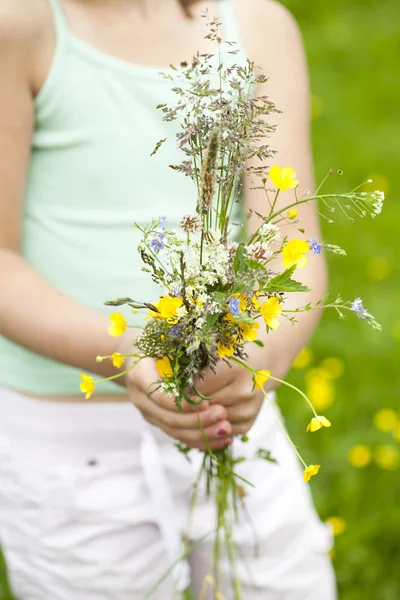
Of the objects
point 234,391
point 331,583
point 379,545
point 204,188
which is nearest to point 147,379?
point 234,391

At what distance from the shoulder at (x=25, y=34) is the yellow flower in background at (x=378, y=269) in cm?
185

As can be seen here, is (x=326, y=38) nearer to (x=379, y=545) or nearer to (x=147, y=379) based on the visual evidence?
(x=379, y=545)

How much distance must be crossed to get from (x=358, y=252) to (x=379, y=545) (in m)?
1.29

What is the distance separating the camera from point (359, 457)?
6.46 feet

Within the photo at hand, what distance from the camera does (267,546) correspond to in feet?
4.28

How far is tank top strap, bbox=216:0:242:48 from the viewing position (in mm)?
1232

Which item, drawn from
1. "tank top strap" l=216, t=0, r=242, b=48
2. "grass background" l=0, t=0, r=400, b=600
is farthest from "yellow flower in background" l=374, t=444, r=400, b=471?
"tank top strap" l=216, t=0, r=242, b=48

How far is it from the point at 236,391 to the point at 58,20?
575 millimetres

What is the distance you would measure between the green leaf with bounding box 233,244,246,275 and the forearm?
38 centimetres

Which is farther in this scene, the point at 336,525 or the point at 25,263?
the point at 336,525

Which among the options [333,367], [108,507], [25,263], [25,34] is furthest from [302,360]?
[25,34]

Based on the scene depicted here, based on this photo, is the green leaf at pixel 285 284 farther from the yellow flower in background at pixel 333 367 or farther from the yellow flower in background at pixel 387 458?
the yellow flower in background at pixel 333 367

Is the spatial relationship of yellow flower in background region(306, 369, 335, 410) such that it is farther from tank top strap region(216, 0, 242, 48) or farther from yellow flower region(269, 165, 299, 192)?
yellow flower region(269, 165, 299, 192)

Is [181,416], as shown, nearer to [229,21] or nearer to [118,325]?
[118,325]
